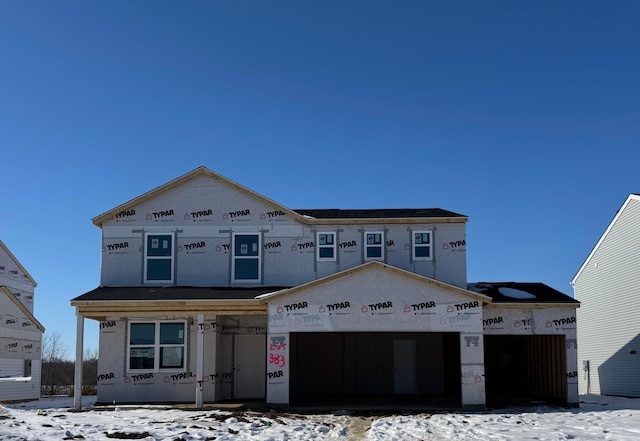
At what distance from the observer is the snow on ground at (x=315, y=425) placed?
605 inches

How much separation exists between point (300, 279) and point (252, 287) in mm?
1654

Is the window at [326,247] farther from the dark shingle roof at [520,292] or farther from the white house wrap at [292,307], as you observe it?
the dark shingle roof at [520,292]

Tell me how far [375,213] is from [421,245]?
7.15 feet

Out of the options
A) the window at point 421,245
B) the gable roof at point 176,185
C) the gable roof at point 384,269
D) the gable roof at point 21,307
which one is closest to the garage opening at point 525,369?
the gable roof at point 384,269

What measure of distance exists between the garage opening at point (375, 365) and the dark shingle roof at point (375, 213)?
453cm

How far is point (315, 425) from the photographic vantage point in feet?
55.6

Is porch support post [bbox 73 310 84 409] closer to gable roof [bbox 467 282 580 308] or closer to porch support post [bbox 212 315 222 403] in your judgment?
porch support post [bbox 212 315 222 403]

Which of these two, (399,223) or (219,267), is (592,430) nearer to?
(399,223)

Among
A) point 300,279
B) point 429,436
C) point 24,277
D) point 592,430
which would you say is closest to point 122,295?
point 300,279

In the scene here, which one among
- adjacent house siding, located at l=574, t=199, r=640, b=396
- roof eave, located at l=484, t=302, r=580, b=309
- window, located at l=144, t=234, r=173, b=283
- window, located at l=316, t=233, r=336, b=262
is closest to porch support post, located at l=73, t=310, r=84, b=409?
window, located at l=144, t=234, r=173, b=283

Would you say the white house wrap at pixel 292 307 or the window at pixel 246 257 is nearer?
the white house wrap at pixel 292 307

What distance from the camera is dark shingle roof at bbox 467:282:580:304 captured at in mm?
21766

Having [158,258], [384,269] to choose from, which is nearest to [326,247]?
[384,269]

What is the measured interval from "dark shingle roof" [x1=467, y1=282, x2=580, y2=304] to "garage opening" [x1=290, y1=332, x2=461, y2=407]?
2.56m
